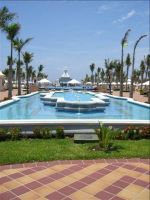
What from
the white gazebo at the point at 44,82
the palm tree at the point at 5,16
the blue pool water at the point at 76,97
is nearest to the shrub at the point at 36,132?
the palm tree at the point at 5,16

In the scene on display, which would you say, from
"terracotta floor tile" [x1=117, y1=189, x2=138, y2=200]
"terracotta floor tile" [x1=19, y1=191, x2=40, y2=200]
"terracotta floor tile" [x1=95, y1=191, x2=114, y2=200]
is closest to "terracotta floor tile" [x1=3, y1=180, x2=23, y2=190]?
"terracotta floor tile" [x1=19, y1=191, x2=40, y2=200]

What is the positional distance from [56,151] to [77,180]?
2096mm

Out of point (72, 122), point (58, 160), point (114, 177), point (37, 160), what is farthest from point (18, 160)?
point (72, 122)

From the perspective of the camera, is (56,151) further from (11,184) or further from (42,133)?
(11,184)

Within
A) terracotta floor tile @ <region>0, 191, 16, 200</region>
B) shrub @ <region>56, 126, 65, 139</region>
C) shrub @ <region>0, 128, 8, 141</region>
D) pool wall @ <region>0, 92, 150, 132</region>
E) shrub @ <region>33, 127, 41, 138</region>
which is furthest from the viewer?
pool wall @ <region>0, 92, 150, 132</region>

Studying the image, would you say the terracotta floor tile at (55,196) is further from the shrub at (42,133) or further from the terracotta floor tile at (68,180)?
the shrub at (42,133)

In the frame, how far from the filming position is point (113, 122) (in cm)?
1029

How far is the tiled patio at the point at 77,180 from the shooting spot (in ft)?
16.8

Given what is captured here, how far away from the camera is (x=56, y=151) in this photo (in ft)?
25.7

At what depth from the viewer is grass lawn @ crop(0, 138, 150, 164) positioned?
23.8 ft

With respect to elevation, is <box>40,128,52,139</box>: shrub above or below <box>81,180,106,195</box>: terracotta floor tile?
above

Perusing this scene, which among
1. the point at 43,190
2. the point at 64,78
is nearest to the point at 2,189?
the point at 43,190

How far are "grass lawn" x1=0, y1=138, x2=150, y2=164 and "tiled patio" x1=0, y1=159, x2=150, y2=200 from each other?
33cm

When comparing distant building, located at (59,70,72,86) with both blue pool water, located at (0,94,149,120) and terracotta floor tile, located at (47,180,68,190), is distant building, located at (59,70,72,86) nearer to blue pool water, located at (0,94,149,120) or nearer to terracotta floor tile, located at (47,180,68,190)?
blue pool water, located at (0,94,149,120)
